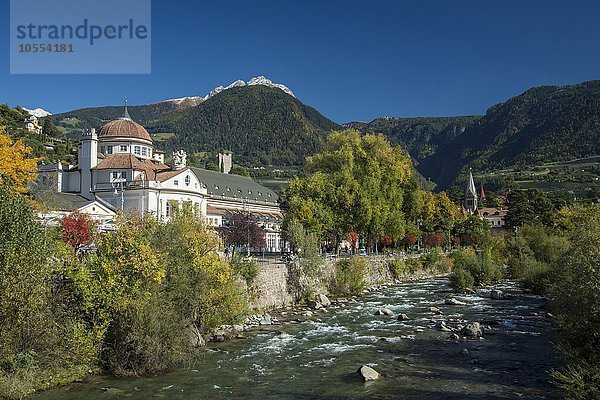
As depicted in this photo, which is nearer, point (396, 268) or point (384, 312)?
point (384, 312)

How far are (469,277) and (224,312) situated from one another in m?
29.2

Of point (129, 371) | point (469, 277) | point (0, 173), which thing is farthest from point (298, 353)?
point (469, 277)

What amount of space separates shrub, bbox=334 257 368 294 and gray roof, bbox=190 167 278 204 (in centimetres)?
4007

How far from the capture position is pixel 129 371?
68.0 feet

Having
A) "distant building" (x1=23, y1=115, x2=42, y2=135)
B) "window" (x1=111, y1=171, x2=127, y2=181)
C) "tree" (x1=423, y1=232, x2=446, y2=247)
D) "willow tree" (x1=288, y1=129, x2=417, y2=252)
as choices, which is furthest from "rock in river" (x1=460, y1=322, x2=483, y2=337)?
"distant building" (x1=23, y1=115, x2=42, y2=135)

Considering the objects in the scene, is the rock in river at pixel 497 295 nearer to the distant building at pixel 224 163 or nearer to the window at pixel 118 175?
the window at pixel 118 175

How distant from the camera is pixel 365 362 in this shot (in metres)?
23.1

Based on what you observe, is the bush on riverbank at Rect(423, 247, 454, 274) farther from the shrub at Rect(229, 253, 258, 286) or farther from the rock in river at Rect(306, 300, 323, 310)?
the shrub at Rect(229, 253, 258, 286)

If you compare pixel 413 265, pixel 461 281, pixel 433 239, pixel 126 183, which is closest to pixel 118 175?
pixel 126 183

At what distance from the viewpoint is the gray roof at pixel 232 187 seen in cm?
8606

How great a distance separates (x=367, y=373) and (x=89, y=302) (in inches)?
470

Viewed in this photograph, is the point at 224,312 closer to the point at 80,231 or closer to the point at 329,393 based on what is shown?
the point at 329,393

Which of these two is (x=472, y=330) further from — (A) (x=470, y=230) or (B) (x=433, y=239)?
(A) (x=470, y=230)

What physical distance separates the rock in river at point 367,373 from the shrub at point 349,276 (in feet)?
83.3
